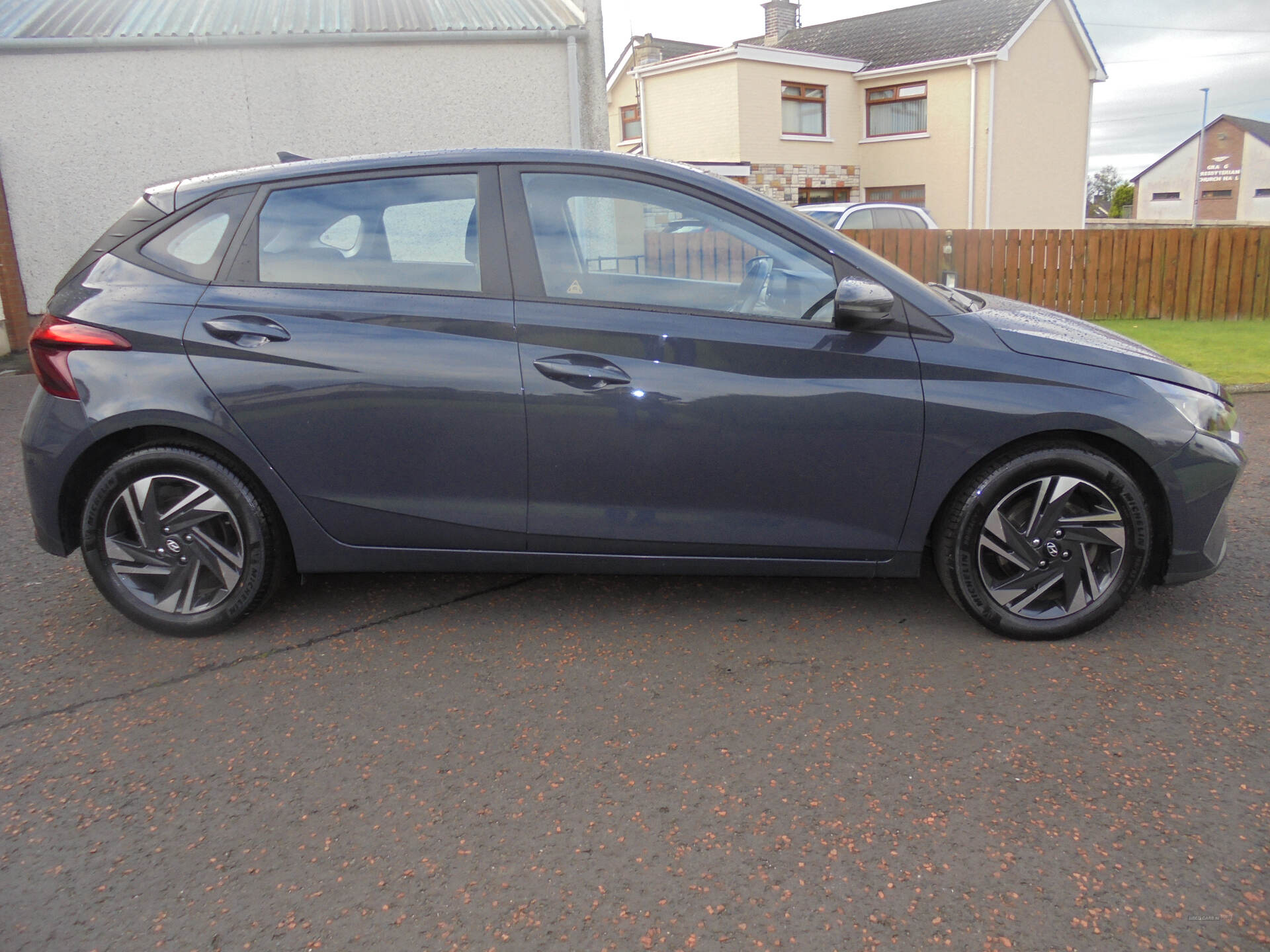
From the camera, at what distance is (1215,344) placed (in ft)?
38.7

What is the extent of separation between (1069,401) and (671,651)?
1619 millimetres

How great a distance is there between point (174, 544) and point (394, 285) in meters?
1.25

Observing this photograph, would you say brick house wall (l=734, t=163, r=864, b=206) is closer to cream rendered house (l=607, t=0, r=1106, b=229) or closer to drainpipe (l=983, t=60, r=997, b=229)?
cream rendered house (l=607, t=0, r=1106, b=229)

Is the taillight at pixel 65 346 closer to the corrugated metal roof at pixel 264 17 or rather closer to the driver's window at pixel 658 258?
the driver's window at pixel 658 258

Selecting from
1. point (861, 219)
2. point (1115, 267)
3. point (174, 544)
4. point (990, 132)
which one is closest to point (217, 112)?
point (861, 219)

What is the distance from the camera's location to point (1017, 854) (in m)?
2.43

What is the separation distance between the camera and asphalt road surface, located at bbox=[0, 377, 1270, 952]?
2260 millimetres

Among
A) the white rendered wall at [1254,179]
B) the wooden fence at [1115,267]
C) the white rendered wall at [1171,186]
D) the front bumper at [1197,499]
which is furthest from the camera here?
the white rendered wall at [1171,186]

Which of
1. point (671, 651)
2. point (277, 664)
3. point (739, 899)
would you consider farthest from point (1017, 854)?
point (277, 664)

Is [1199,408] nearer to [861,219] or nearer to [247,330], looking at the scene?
[247,330]

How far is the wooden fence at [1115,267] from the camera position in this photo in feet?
47.6

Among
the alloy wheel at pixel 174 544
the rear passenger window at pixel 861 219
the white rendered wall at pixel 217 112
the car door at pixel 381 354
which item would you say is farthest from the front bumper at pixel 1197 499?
the rear passenger window at pixel 861 219

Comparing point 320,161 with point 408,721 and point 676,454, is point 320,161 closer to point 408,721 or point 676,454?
point 676,454

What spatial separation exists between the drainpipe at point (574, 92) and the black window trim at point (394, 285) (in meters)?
9.14
